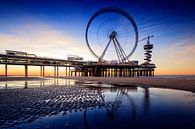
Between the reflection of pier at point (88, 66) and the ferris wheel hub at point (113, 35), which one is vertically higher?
the ferris wheel hub at point (113, 35)

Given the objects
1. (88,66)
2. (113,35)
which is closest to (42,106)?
(113,35)

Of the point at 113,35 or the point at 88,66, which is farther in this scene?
the point at 88,66

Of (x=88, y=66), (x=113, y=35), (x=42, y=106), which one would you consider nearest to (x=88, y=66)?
(x=88, y=66)

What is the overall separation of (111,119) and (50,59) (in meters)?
83.3

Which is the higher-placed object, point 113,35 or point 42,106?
point 113,35

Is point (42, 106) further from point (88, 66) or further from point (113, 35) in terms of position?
point (88, 66)

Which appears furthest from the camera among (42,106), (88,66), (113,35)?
(88,66)

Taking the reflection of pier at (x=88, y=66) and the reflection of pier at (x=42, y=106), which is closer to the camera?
the reflection of pier at (x=42, y=106)

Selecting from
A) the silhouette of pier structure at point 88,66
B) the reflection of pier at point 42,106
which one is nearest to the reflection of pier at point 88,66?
the silhouette of pier structure at point 88,66

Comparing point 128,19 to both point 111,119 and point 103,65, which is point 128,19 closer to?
point 103,65

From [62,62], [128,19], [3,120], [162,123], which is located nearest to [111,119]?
[162,123]

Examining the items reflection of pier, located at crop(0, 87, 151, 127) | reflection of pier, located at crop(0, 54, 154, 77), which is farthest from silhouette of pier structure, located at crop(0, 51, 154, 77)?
reflection of pier, located at crop(0, 87, 151, 127)

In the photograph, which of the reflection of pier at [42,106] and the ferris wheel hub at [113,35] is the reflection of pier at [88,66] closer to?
the ferris wheel hub at [113,35]

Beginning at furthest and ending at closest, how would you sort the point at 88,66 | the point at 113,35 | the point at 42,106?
the point at 88,66
the point at 113,35
the point at 42,106
